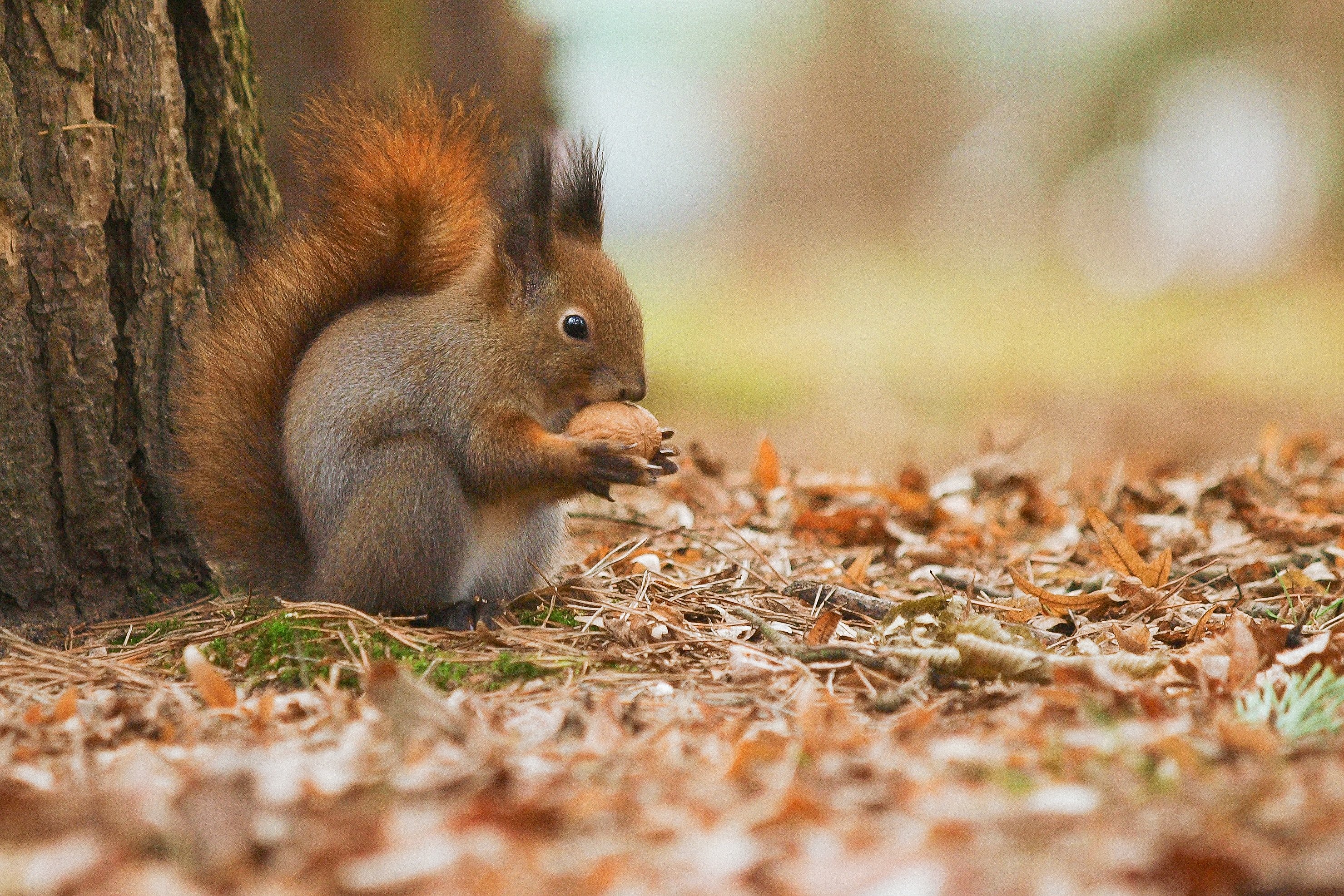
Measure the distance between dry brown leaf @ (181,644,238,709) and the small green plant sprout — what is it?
59.7 inches

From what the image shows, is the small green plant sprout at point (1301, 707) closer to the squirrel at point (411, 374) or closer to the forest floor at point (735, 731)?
the forest floor at point (735, 731)

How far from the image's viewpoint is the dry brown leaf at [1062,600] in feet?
8.25

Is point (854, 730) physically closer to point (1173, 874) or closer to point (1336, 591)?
point (1173, 874)

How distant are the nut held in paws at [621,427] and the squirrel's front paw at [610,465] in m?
0.03

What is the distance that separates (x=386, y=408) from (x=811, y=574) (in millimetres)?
1144

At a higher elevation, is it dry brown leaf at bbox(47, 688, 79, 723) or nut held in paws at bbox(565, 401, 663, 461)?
nut held in paws at bbox(565, 401, 663, 461)

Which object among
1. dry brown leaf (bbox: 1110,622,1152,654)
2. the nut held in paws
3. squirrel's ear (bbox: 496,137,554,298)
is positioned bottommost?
dry brown leaf (bbox: 1110,622,1152,654)

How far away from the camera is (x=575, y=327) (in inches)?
104

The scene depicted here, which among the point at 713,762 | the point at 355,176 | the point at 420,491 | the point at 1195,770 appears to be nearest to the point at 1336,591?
the point at 1195,770

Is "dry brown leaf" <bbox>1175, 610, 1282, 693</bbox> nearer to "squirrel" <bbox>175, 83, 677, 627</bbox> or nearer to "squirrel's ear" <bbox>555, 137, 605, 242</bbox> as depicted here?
"squirrel" <bbox>175, 83, 677, 627</bbox>

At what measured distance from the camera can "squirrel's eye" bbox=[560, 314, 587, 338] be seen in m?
2.63

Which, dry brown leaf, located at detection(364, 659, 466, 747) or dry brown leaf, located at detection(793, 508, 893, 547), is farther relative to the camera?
dry brown leaf, located at detection(793, 508, 893, 547)

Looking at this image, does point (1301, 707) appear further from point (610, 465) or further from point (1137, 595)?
point (610, 465)

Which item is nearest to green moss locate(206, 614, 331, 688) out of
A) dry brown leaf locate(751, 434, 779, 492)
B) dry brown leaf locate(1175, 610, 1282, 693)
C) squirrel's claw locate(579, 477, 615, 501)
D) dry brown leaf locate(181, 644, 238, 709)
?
dry brown leaf locate(181, 644, 238, 709)
